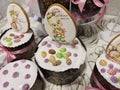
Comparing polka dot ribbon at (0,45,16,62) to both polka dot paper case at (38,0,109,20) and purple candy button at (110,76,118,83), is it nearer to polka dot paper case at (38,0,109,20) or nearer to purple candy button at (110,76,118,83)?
polka dot paper case at (38,0,109,20)

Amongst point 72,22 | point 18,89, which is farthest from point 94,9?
point 18,89

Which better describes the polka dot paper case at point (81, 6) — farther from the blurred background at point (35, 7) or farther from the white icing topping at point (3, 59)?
the white icing topping at point (3, 59)

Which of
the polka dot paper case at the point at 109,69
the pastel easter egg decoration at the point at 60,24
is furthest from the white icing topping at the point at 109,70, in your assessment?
the pastel easter egg decoration at the point at 60,24

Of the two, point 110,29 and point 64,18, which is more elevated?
point 64,18

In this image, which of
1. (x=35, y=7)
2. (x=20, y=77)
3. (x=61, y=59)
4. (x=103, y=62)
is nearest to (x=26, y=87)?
(x=20, y=77)

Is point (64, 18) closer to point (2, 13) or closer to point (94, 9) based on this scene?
point (94, 9)

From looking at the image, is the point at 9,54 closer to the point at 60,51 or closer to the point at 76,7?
the point at 60,51
